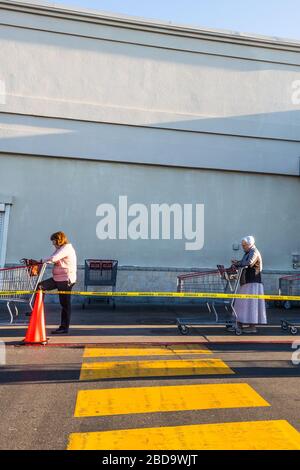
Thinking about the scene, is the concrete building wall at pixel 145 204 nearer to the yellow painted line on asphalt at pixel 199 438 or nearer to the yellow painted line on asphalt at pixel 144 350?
the yellow painted line on asphalt at pixel 144 350

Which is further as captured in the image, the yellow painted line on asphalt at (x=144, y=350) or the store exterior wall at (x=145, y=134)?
the store exterior wall at (x=145, y=134)

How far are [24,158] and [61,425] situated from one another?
37.3 feet

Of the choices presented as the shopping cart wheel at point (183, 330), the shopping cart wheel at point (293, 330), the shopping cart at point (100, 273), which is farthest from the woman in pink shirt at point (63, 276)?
the shopping cart at point (100, 273)

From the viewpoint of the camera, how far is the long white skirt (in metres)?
8.47

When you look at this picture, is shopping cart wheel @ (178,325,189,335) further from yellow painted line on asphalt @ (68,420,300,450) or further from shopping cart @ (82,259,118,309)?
shopping cart @ (82,259,118,309)

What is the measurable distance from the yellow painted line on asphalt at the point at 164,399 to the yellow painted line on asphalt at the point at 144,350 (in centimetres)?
173

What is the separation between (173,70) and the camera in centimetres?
1485

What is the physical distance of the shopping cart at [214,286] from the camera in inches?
332

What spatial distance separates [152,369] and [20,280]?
402 cm

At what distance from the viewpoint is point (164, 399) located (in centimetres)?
458

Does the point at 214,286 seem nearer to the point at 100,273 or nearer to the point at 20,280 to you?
the point at 20,280

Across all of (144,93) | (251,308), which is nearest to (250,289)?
(251,308)

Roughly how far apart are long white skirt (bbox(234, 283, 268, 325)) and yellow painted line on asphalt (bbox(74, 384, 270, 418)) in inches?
138

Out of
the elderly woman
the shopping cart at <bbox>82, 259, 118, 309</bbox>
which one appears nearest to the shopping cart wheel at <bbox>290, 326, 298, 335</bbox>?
the elderly woman
